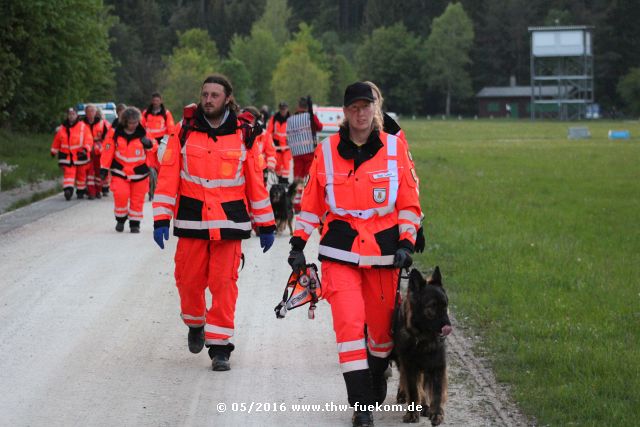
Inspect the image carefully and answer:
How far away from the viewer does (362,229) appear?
7.48 meters

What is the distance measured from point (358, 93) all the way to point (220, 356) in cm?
270

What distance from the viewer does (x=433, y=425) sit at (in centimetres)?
742

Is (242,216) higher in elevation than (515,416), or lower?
higher

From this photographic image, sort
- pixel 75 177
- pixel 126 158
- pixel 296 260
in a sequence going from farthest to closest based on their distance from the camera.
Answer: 1. pixel 75 177
2. pixel 126 158
3. pixel 296 260

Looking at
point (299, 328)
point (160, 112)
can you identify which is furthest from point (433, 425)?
point (160, 112)

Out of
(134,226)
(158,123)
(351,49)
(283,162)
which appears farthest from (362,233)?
(351,49)

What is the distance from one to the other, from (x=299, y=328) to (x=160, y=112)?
14.7 meters

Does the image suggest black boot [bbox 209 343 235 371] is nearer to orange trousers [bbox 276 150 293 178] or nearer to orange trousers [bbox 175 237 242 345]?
orange trousers [bbox 175 237 242 345]

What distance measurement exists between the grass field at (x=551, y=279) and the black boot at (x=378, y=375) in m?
0.95

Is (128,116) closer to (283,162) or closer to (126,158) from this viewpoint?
(126,158)

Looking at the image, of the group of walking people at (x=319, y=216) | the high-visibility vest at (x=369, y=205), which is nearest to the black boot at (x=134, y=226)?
the group of walking people at (x=319, y=216)

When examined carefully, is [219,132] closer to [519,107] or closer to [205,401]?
[205,401]

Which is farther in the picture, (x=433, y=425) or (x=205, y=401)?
(x=205, y=401)

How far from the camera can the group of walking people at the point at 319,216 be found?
746 centimetres
